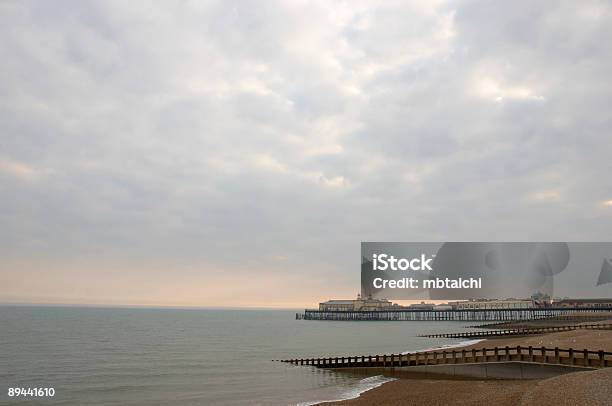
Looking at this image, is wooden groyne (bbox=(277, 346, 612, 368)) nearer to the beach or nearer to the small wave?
the beach

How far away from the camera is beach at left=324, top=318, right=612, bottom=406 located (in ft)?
61.8

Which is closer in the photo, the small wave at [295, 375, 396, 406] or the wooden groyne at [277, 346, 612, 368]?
the wooden groyne at [277, 346, 612, 368]

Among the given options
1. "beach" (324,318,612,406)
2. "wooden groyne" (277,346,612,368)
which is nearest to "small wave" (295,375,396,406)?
"beach" (324,318,612,406)

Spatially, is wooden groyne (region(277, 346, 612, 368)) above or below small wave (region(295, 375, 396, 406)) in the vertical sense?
above

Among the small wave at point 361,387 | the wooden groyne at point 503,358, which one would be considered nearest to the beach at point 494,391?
the small wave at point 361,387

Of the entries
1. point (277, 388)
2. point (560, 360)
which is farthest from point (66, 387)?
point (560, 360)

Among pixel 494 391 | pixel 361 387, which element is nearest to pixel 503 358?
pixel 494 391

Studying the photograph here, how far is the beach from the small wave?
842 millimetres

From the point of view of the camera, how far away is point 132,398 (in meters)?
30.9

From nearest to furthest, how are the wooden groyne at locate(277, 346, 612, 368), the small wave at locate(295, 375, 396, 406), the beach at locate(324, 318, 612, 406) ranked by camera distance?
the beach at locate(324, 318, 612, 406) → the wooden groyne at locate(277, 346, 612, 368) → the small wave at locate(295, 375, 396, 406)

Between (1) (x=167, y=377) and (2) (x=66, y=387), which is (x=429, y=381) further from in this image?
(2) (x=66, y=387)

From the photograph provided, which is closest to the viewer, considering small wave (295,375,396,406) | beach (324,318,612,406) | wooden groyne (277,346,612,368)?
beach (324,318,612,406)

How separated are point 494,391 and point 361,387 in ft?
32.4

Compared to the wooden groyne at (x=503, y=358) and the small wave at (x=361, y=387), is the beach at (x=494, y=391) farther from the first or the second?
the wooden groyne at (x=503, y=358)
